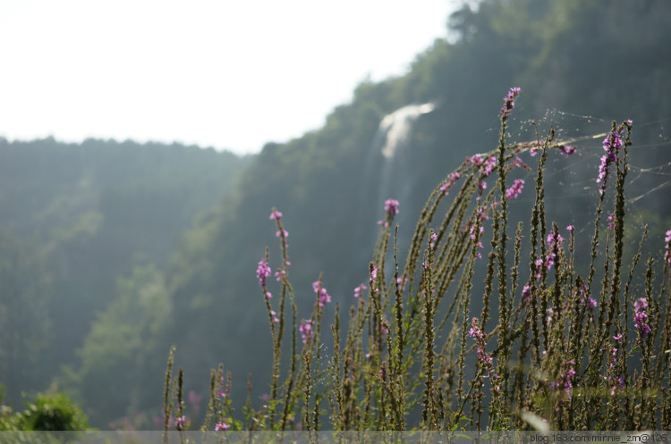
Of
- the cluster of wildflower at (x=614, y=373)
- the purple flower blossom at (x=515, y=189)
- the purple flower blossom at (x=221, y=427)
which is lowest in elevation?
the purple flower blossom at (x=221, y=427)

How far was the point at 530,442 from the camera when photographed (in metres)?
1.69

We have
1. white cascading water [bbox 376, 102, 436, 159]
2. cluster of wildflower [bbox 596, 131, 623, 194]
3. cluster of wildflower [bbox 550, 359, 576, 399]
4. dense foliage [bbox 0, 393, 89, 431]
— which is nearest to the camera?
cluster of wildflower [bbox 550, 359, 576, 399]

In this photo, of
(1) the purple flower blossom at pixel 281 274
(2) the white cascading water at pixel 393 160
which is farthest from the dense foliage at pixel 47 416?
(2) the white cascading water at pixel 393 160

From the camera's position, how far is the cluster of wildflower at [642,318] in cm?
213

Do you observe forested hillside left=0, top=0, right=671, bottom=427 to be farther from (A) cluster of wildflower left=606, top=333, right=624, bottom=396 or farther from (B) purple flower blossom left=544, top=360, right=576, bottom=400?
(B) purple flower blossom left=544, top=360, right=576, bottom=400

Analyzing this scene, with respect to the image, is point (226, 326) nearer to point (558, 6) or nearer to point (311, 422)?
point (558, 6)

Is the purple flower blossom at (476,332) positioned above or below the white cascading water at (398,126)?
below

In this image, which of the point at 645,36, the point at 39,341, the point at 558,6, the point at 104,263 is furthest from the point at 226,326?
the point at 104,263

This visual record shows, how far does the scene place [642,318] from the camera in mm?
2215

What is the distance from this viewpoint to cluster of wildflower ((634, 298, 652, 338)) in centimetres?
213

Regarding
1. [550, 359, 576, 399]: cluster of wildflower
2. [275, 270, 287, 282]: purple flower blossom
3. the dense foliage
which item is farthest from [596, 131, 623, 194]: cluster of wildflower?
the dense foliage

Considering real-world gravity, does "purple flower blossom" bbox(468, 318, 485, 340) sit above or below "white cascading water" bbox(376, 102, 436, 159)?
below

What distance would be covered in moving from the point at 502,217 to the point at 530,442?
0.47 metres

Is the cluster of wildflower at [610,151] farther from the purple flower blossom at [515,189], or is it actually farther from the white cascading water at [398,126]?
the white cascading water at [398,126]
